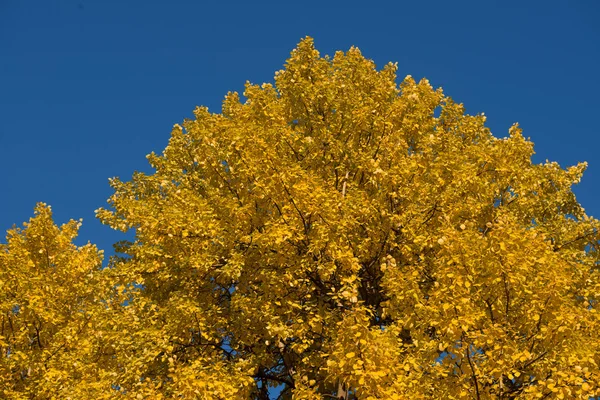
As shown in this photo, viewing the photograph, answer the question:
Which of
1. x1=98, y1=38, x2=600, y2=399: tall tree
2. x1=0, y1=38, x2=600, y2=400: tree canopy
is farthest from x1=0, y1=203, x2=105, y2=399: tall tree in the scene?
x1=98, y1=38, x2=600, y2=399: tall tree

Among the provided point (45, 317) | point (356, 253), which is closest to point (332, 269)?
point (356, 253)

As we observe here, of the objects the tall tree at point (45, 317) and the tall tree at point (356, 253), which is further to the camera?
the tall tree at point (45, 317)

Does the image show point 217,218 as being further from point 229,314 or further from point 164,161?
point 164,161

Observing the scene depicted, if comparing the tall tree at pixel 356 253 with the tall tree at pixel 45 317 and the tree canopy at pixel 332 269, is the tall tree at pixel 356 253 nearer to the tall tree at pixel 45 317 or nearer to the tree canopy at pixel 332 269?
the tree canopy at pixel 332 269

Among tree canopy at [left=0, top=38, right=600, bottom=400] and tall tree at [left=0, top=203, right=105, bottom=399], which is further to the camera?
tall tree at [left=0, top=203, right=105, bottom=399]

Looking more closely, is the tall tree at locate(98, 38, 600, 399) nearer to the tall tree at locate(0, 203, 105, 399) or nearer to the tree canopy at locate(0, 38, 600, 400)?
the tree canopy at locate(0, 38, 600, 400)

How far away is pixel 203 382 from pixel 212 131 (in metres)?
6.68

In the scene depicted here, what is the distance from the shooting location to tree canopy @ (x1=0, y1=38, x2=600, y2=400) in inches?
352

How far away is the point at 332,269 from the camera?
10547mm

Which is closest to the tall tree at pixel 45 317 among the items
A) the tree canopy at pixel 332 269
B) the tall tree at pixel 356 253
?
the tree canopy at pixel 332 269

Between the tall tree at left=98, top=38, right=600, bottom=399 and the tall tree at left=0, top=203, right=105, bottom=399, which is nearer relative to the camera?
the tall tree at left=98, top=38, right=600, bottom=399

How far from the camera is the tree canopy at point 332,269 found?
895 cm

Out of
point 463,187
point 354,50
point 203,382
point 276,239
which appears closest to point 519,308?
point 463,187

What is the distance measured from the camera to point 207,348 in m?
12.3
